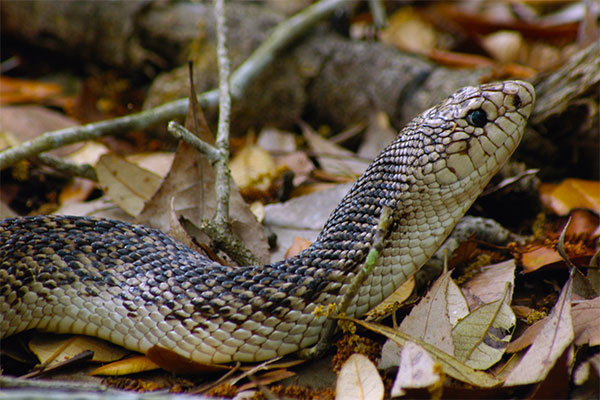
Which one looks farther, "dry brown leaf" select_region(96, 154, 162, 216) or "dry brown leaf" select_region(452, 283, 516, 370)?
"dry brown leaf" select_region(96, 154, 162, 216)

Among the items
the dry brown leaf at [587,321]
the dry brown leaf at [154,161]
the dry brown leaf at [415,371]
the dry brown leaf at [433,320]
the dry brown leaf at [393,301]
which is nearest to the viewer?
the dry brown leaf at [415,371]

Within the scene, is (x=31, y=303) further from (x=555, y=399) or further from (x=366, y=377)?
(x=555, y=399)

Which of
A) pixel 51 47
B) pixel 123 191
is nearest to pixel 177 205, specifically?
pixel 123 191

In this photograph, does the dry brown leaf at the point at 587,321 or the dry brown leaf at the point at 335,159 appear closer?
the dry brown leaf at the point at 587,321

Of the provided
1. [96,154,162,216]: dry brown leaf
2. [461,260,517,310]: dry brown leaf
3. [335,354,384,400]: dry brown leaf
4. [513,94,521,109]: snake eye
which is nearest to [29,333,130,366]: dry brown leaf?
[96,154,162,216]: dry brown leaf

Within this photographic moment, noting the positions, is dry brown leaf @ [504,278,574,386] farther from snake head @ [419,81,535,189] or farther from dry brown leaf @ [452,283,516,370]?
snake head @ [419,81,535,189]

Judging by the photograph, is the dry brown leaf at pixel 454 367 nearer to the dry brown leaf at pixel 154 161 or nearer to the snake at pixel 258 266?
the snake at pixel 258 266

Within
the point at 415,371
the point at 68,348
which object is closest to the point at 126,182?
A: the point at 68,348

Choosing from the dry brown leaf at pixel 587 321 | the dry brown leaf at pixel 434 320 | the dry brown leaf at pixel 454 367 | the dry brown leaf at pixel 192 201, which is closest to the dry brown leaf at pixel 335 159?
the dry brown leaf at pixel 192 201
